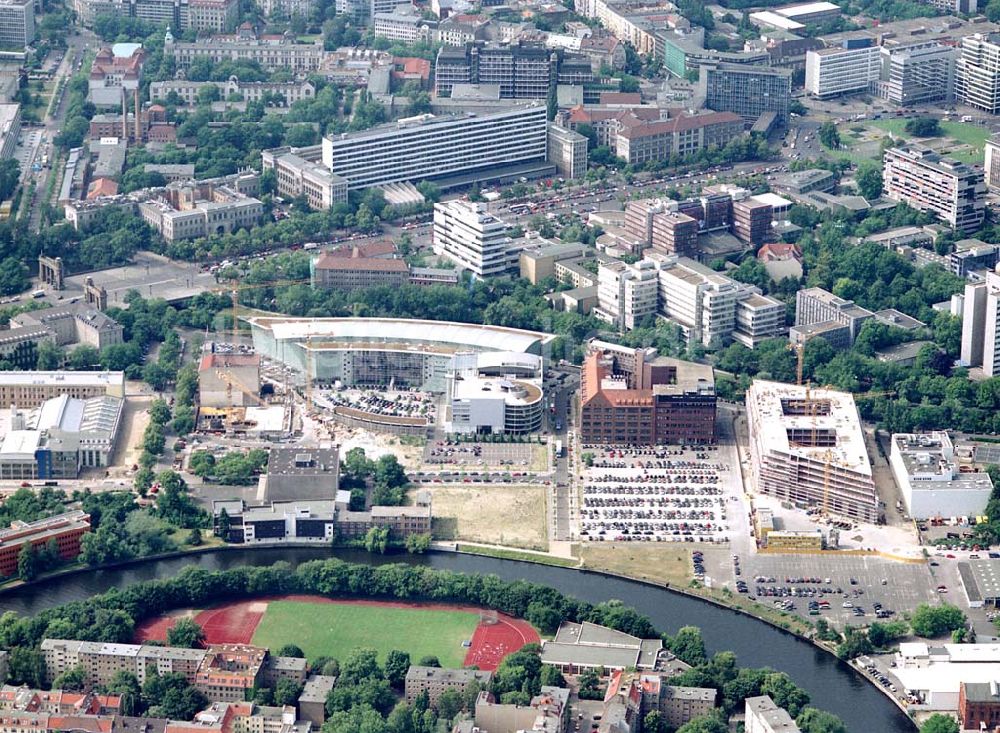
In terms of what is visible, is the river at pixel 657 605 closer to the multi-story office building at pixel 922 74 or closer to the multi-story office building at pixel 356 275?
the multi-story office building at pixel 356 275

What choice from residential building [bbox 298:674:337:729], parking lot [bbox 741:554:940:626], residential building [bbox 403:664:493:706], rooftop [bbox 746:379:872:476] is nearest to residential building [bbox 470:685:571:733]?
residential building [bbox 403:664:493:706]

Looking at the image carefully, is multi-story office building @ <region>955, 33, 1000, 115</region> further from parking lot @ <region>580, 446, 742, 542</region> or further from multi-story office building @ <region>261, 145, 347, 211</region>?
parking lot @ <region>580, 446, 742, 542</region>

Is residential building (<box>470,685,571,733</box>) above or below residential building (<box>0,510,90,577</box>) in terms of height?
above

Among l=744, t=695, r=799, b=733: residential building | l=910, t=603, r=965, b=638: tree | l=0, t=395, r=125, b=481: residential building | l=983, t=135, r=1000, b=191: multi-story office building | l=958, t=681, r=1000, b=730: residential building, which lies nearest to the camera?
l=744, t=695, r=799, b=733: residential building

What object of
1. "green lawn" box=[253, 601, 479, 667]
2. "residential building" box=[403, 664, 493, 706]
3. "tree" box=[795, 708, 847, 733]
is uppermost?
"residential building" box=[403, 664, 493, 706]

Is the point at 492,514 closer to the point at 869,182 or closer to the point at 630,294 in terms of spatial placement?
the point at 630,294
